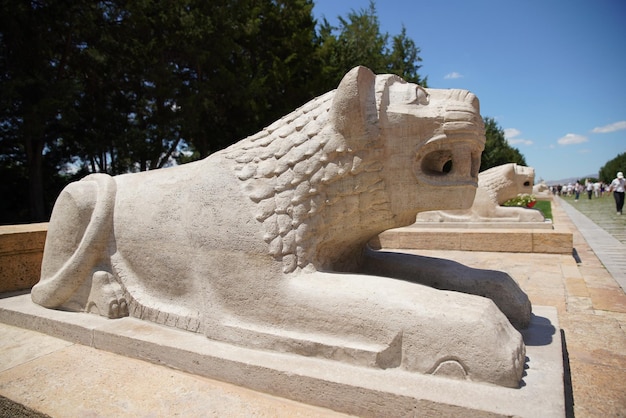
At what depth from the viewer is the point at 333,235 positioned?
2.13 metres

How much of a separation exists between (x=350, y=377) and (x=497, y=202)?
680cm

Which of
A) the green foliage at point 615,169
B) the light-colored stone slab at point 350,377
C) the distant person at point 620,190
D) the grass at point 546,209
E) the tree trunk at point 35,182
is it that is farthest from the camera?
the green foliage at point 615,169

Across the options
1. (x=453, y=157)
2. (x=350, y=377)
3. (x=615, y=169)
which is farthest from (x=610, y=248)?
(x=615, y=169)

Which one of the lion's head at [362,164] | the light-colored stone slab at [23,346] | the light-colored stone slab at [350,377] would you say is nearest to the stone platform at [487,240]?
the light-colored stone slab at [350,377]

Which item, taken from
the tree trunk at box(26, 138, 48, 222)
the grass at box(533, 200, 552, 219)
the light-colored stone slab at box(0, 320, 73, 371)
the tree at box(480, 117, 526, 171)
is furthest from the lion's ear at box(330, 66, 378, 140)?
the tree at box(480, 117, 526, 171)

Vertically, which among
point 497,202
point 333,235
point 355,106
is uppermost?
point 355,106

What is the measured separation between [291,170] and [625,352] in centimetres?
224

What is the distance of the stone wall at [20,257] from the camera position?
3.91 meters

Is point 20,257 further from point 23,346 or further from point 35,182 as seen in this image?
point 35,182

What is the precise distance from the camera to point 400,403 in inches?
61.7

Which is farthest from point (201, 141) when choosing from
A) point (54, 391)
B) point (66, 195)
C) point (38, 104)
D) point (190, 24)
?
point (54, 391)

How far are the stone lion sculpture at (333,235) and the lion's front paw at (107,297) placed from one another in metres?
0.22

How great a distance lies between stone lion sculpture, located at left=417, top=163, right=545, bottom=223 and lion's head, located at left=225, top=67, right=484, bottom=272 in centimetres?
542

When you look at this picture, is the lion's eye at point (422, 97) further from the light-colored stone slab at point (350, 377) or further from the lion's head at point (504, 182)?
the lion's head at point (504, 182)
